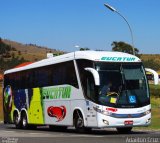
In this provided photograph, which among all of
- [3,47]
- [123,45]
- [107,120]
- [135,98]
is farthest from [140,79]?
[3,47]

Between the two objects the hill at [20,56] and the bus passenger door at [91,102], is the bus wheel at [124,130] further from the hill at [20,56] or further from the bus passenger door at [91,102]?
the hill at [20,56]

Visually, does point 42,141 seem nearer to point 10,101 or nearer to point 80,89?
point 80,89

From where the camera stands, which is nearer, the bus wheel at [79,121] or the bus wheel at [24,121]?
the bus wheel at [79,121]

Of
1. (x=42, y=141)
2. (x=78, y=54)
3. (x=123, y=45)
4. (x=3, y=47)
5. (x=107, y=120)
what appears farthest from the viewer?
(x=3, y=47)

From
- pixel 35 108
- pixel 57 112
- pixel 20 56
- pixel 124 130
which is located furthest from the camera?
pixel 20 56

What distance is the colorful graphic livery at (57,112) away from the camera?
25.1m

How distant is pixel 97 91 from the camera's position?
71.7 feet

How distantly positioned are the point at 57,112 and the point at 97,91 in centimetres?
459

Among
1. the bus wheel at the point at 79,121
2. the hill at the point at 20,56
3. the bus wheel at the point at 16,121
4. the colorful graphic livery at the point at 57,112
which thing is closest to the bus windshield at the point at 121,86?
the bus wheel at the point at 79,121

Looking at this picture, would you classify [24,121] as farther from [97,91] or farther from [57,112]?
[97,91]

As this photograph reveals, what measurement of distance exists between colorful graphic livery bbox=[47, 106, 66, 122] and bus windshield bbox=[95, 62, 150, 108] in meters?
3.65

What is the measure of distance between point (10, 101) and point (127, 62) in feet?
39.0

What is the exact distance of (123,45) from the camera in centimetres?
9831

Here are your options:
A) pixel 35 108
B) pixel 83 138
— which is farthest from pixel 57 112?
pixel 83 138
